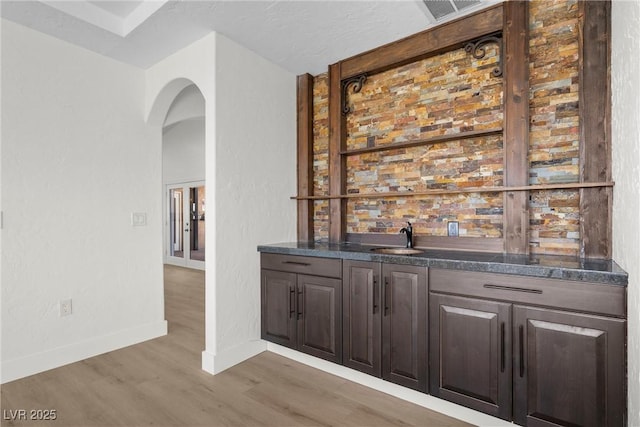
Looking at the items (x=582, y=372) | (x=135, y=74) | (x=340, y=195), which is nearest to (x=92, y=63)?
(x=135, y=74)

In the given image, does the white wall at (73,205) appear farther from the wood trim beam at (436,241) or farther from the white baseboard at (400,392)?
the wood trim beam at (436,241)

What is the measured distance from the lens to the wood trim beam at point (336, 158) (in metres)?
3.02

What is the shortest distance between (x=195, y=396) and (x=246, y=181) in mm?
1603

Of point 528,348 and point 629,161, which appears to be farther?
point 528,348

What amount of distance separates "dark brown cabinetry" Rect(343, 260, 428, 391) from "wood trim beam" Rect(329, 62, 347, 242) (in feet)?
2.42

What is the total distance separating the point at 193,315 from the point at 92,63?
2.72m

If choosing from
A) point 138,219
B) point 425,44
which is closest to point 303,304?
point 138,219

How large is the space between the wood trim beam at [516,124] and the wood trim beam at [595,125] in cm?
29

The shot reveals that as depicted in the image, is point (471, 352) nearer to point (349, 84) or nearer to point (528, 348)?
point (528, 348)

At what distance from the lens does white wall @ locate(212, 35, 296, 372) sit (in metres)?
2.57

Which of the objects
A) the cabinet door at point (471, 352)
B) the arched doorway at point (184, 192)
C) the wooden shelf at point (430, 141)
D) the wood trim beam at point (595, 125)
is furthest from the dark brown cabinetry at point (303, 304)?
the arched doorway at point (184, 192)

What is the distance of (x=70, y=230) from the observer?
106 inches

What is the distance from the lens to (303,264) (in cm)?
258

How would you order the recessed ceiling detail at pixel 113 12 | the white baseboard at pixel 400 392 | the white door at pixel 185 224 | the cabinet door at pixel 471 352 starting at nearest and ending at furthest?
the cabinet door at pixel 471 352 < the white baseboard at pixel 400 392 < the recessed ceiling detail at pixel 113 12 < the white door at pixel 185 224
